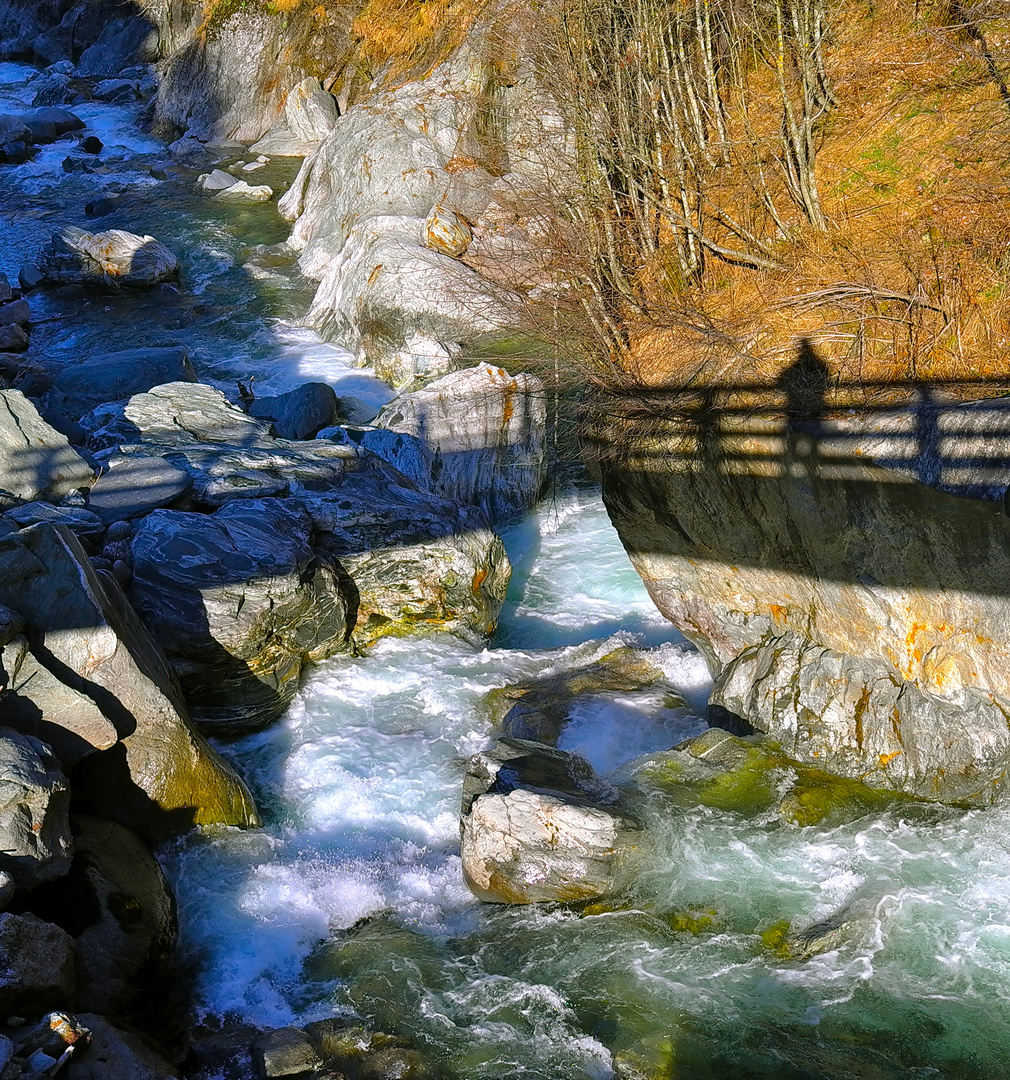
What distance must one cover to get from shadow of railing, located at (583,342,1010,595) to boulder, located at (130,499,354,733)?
9.65 ft

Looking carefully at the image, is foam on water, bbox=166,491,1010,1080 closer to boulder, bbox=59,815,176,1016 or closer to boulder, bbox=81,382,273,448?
boulder, bbox=59,815,176,1016

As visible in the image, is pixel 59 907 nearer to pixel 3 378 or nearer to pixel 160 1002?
pixel 160 1002

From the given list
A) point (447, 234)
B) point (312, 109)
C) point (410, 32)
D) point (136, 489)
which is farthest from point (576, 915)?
point (312, 109)

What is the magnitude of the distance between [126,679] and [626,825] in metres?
3.57

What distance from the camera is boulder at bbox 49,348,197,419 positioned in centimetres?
1223

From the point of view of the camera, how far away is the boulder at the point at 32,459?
8.93 m

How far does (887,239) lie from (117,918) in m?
7.33

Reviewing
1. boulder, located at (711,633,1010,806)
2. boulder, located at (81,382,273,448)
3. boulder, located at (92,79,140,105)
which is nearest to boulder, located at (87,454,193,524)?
boulder, located at (81,382,273,448)

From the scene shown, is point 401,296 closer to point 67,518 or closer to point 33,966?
point 67,518

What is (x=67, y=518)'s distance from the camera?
27.7 ft

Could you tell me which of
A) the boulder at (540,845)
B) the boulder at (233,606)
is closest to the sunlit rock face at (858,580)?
the boulder at (540,845)

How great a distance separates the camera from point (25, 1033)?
4984mm

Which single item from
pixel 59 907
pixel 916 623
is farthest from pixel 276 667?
pixel 916 623

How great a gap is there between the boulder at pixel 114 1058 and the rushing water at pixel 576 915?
784 millimetres
